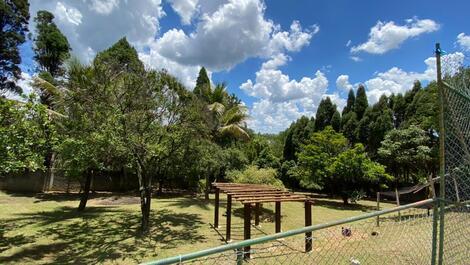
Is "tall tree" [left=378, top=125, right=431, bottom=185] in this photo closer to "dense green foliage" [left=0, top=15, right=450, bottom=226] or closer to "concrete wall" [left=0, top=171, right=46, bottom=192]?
"dense green foliage" [left=0, top=15, right=450, bottom=226]

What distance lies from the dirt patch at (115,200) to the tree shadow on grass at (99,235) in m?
2.22

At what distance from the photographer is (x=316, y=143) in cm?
1794

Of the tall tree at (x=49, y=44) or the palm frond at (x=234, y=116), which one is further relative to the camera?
the tall tree at (x=49, y=44)

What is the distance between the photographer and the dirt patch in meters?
14.4

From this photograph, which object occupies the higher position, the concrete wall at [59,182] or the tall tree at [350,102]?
the tall tree at [350,102]

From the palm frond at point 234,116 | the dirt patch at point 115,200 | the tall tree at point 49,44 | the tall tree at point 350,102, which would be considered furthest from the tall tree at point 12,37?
the tall tree at point 350,102

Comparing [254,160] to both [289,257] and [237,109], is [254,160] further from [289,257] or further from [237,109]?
[289,257]

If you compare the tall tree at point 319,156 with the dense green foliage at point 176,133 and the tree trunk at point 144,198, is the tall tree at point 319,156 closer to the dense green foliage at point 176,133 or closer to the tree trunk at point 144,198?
the dense green foliage at point 176,133

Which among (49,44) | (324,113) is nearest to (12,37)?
(49,44)

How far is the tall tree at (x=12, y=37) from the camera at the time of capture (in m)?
17.8

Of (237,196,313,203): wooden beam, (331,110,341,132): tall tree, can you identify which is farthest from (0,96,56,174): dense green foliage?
(331,110,341,132): tall tree

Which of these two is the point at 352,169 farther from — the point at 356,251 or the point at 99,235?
the point at 99,235

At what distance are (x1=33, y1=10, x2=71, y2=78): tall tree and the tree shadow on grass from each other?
439 inches

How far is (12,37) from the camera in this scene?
59.6 ft
